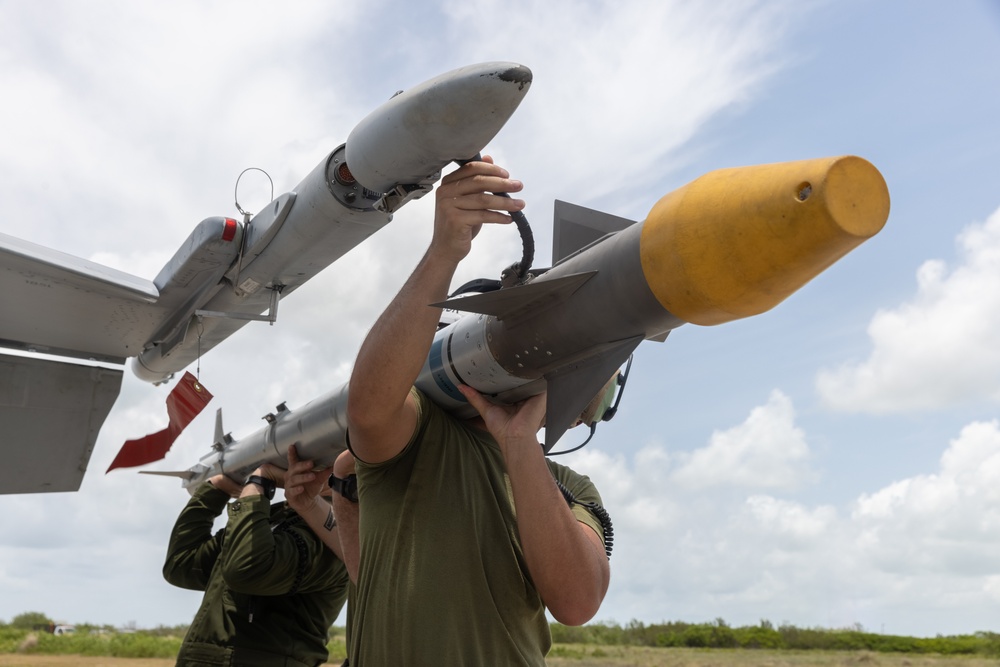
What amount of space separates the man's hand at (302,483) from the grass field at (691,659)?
1219 centimetres

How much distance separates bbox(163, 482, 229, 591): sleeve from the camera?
5090 mm

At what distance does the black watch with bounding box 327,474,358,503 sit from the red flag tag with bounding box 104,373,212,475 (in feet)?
5.85

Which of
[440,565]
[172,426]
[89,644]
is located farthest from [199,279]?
[89,644]

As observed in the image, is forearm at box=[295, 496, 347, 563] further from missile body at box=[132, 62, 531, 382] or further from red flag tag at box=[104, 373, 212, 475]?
missile body at box=[132, 62, 531, 382]

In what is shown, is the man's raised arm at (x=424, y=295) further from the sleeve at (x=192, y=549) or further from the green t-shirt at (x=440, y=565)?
the sleeve at (x=192, y=549)

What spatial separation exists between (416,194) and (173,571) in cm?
327

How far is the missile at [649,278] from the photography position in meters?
1.92

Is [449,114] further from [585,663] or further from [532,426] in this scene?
[585,663]

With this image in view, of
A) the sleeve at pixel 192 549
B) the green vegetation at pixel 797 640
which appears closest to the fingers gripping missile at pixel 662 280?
the sleeve at pixel 192 549

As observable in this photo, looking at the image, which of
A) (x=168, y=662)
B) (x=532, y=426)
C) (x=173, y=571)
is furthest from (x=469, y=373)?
(x=168, y=662)

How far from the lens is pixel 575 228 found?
2785 mm

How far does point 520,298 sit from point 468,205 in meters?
0.37

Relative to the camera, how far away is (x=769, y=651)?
1869 centimetres

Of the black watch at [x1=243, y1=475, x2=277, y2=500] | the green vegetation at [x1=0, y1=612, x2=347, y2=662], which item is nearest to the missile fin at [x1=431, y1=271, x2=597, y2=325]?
the black watch at [x1=243, y1=475, x2=277, y2=500]
